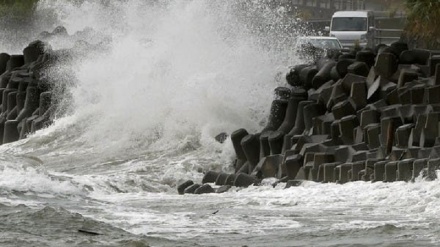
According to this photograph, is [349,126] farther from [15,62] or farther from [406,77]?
[15,62]

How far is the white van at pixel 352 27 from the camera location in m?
43.1

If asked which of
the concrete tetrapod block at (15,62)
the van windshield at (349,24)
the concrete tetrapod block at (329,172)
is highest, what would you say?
the van windshield at (349,24)

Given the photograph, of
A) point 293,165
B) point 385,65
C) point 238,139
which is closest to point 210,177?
→ point 293,165

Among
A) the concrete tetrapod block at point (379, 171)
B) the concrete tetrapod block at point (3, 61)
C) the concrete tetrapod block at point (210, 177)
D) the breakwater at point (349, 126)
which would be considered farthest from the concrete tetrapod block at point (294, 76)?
the concrete tetrapod block at point (3, 61)

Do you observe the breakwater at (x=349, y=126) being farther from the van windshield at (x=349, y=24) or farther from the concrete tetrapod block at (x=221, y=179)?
the van windshield at (x=349, y=24)

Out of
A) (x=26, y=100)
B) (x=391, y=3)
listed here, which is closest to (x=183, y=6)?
(x=26, y=100)

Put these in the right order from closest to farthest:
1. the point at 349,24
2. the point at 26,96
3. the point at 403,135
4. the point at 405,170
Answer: the point at 405,170
the point at 403,135
the point at 26,96
the point at 349,24

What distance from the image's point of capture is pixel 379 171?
1788cm

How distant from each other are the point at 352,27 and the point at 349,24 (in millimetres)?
225

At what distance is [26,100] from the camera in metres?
31.9

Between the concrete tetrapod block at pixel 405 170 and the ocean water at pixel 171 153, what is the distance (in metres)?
0.27

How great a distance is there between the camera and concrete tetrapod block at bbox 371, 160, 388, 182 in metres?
17.8

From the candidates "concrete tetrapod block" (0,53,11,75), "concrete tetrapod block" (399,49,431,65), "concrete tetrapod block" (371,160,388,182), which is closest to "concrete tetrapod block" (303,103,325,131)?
"concrete tetrapod block" (399,49,431,65)

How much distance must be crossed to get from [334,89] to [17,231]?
8.35 m
